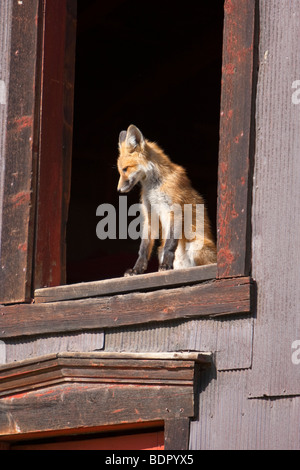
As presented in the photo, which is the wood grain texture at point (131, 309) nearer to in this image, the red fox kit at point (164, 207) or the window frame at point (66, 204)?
the window frame at point (66, 204)

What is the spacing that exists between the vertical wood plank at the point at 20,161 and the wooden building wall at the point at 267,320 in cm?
119

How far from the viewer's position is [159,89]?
11.2 meters

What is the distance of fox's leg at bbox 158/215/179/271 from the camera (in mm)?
6059

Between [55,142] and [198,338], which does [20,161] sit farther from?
[198,338]

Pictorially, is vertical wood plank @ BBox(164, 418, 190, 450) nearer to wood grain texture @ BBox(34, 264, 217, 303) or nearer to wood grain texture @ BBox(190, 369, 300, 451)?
wood grain texture @ BBox(190, 369, 300, 451)

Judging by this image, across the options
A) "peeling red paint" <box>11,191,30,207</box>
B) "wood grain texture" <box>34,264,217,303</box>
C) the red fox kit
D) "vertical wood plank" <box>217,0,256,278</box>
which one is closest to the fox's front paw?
the red fox kit

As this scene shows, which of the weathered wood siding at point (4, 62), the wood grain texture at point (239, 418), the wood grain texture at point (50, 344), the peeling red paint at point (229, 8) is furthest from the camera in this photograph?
the weathered wood siding at point (4, 62)

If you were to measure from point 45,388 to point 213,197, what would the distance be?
671 centimetres

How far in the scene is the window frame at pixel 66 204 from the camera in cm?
487

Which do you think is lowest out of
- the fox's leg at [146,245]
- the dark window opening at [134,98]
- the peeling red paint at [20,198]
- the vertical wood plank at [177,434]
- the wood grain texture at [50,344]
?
the vertical wood plank at [177,434]

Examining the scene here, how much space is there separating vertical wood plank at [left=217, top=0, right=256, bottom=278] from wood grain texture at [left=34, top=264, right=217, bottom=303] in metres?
0.16

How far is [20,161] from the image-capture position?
596 cm

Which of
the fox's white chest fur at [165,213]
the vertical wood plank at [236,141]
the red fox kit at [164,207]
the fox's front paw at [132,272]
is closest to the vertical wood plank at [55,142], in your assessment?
the fox's front paw at [132,272]
